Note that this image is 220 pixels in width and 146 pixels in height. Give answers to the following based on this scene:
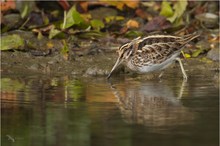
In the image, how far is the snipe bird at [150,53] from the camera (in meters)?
11.7

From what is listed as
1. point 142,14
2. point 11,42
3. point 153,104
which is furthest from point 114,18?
point 153,104

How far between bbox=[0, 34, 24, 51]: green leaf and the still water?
1.37 m

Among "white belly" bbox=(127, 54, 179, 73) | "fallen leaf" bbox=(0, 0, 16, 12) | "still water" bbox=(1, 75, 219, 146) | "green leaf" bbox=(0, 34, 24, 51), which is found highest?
"fallen leaf" bbox=(0, 0, 16, 12)

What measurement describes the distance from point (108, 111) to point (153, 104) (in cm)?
67

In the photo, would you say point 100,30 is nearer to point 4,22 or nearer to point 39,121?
point 4,22

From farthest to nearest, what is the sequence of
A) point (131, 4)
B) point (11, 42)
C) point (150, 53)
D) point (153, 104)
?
1. point (131, 4)
2. point (11, 42)
3. point (150, 53)
4. point (153, 104)

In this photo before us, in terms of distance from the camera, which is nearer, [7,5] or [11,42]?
[11,42]

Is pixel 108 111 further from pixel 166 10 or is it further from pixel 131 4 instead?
pixel 131 4

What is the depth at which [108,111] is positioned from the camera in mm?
8859

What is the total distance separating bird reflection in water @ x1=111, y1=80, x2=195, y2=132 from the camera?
8.27m

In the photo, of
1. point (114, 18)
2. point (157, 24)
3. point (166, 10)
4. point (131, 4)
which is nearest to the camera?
point (157, 24)

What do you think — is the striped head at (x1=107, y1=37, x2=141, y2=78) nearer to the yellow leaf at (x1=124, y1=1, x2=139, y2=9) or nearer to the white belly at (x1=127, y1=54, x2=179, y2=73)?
the white belly at (x1=127, y1=54, x2=179, y2=73)

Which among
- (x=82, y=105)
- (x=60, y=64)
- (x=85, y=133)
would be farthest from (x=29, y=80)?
(x=85, y=133)

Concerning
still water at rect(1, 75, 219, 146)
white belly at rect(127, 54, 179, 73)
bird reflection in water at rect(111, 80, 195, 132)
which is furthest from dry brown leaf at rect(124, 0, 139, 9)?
bird reflection in water at rect(111, 80, 195, 132)
